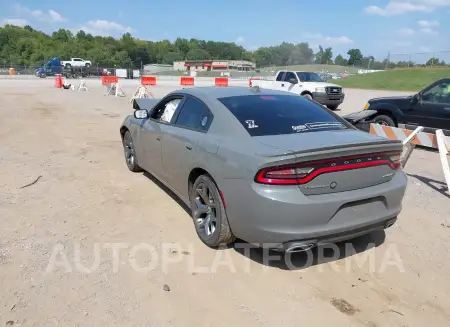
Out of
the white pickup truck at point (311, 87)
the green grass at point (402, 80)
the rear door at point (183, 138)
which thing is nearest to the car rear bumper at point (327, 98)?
the white pickup truck at point (311, 87)

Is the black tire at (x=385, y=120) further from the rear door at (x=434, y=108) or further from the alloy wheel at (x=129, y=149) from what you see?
the alloy wheel at (x=129, y=149)

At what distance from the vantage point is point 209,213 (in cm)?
374

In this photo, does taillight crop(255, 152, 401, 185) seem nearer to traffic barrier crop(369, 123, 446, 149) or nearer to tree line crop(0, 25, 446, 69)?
traffic barrier crop(369, 123, 446, 149)

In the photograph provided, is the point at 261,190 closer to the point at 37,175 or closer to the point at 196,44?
the point at 37,175

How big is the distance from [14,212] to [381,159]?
13.5ft

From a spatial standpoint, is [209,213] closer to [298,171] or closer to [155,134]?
[298,171]

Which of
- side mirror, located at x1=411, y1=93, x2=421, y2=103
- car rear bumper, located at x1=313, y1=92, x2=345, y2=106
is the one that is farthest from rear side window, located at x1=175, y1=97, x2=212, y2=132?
car rear bumper, located at x1=313, y1=92, x2=345, y2=106

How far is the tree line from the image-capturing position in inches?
4026

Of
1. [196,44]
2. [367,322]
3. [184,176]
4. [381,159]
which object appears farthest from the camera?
[196,44]

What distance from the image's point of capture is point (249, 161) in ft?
10.2

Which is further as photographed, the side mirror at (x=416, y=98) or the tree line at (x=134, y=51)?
the tree line at (x=134, y=51)

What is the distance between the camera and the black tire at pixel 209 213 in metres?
3.48

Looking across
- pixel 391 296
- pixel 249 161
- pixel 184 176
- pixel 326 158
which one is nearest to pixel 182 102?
pixel 184 176

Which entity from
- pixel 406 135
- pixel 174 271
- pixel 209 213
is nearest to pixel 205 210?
pixel 209 213
